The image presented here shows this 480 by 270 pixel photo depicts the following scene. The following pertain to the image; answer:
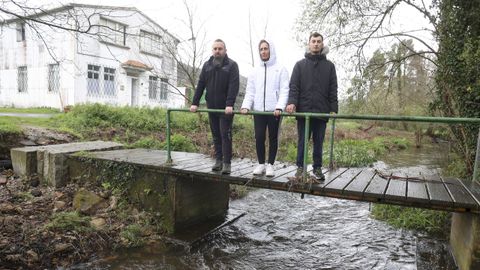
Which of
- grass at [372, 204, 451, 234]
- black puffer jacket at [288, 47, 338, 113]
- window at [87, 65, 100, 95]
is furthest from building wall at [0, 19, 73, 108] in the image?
grass at [372, 204, 451, 234]

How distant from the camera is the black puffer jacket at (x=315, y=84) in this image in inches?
175

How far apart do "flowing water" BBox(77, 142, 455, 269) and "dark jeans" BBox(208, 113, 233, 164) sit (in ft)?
4.73

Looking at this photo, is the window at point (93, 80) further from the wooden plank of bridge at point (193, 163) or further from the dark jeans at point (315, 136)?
the dark jeans at point (315, 136)

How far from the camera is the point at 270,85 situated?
466cm

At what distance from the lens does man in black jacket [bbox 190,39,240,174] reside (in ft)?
15.9

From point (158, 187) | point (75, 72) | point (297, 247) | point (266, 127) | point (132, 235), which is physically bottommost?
point (297, 247)

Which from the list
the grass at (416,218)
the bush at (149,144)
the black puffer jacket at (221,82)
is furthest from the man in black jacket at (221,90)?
the bush at (149,144)

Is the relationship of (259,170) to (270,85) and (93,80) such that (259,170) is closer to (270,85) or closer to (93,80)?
(270,85)

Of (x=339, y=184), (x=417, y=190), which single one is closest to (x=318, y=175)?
(x=339, y=184)

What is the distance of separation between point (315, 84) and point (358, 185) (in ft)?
4.69

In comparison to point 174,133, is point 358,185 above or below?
below

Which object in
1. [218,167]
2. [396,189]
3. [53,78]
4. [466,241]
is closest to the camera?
[466,241]

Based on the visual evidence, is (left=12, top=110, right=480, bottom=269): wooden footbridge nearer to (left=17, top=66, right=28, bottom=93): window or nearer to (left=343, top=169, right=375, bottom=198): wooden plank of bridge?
(left=343, top=169, right=375, bottom=198): wooden plank of bridge

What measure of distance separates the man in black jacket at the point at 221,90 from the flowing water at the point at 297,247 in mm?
1301
